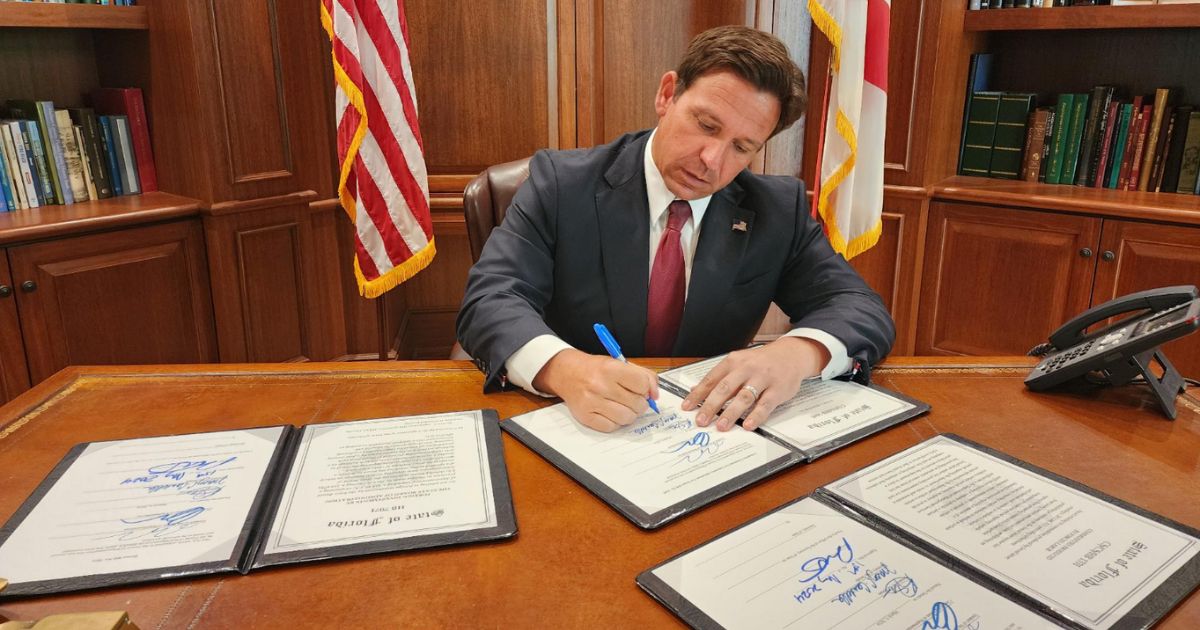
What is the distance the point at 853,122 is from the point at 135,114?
7.92ft

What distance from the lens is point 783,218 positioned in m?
1.53

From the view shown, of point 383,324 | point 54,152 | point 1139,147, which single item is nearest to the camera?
→ point 54,152

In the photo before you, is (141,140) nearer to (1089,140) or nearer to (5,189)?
(5,189)

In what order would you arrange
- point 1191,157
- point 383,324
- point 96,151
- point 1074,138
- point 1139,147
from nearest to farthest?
1. point 96,151
2. point 1191,157
3. point 1139,147
4. point 1074,138
5. point 383,324

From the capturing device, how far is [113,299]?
8.11ft

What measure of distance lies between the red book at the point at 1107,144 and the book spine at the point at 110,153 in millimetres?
3529

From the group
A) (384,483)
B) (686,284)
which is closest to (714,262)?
(686,284)

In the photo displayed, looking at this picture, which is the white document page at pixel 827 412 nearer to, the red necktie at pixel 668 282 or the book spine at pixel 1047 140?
the red necktie at pixel 668 282

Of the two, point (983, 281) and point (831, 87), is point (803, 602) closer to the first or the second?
point (831, 87)

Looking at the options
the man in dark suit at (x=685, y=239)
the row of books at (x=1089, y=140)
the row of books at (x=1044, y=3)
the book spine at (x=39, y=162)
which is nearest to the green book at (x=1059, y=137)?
the row of books at (x=1089, y=140)

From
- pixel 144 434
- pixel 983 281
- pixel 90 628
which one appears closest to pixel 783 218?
pixel 144 434

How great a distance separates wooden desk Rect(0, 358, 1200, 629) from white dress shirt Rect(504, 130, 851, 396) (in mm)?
42
